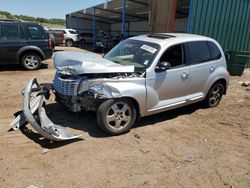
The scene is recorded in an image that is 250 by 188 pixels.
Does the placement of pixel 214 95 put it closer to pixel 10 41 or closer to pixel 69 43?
pixel 10 41

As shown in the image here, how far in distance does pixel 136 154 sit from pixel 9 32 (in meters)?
7.95

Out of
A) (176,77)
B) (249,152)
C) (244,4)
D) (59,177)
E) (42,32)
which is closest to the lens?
(59,177)

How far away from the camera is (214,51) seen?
5.56 m

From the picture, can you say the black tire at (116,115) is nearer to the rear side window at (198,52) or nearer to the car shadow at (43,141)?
the car shadow at (43,141)

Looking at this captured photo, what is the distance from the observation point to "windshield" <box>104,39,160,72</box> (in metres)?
4.53

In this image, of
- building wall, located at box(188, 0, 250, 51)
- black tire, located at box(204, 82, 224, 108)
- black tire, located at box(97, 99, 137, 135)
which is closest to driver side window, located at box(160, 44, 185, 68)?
black tire, located at box(97, 99, 137, 135)

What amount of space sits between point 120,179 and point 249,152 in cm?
228

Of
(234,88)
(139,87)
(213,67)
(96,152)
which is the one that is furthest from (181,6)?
(96,152)

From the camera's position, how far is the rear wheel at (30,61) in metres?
9.78

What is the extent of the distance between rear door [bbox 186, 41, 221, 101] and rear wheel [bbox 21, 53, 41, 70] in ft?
23.2

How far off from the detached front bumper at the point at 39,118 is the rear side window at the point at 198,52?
9.52 ft

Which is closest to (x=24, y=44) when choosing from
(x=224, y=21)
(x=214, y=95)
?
(x=214, y=95)

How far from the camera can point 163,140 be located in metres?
4.23

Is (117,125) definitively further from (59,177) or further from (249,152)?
(249,152)
